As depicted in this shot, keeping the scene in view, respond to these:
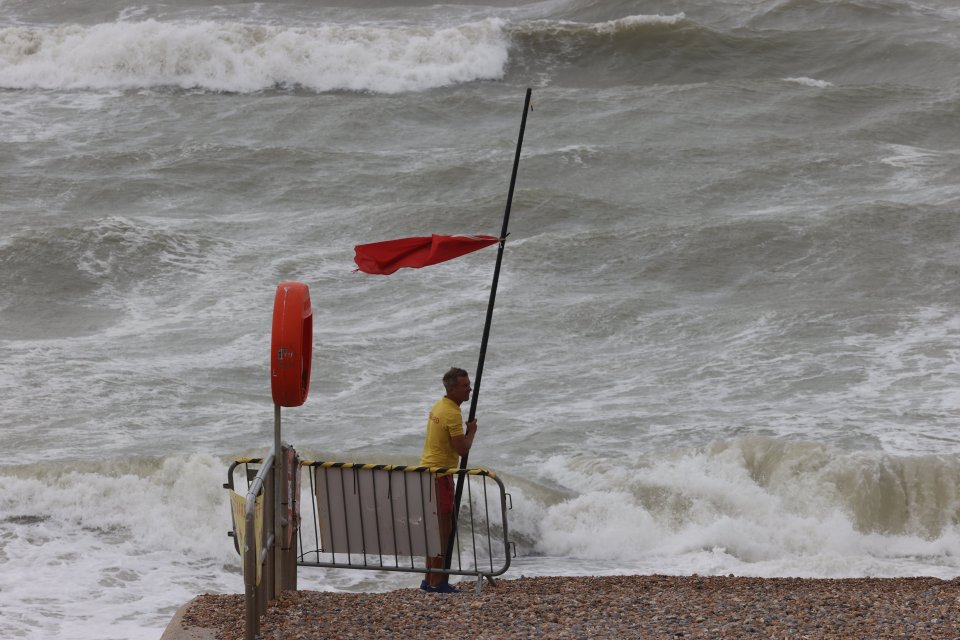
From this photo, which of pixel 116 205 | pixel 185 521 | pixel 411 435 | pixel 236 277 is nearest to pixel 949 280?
pixel 411 435

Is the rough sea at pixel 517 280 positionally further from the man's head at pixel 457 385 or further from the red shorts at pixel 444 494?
the man's head at pixel 457 385

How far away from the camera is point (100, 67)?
35.5 m

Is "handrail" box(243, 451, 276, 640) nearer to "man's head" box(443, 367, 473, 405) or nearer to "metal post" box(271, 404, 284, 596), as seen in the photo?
"metal post" box(271, 404, 284, 596)

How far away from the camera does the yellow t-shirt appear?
8.76m

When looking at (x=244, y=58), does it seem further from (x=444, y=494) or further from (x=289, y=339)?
(x=289, y=339)

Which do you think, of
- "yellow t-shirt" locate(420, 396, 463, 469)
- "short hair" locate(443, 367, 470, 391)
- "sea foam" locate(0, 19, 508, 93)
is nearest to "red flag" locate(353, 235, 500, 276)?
"short hair" locate(443, 367, 470, 391)

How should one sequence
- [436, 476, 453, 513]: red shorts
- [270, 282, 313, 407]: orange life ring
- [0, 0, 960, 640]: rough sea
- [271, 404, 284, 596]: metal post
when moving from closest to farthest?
[270, 282, 313, 407]: orange life ring < [271, 404, 284, 596]: metal post < [436, 476, 453, 513]: red shorts < [0, 0, 960, 640]: rough sea

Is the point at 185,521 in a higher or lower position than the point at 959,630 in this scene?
lower

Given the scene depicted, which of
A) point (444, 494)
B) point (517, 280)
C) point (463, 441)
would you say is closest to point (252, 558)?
point (444, 494)

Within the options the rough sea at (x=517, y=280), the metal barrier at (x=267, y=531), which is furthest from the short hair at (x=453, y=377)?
the rough sea at (x=517, y=280)

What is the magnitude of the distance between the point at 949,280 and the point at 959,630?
13.3 meters

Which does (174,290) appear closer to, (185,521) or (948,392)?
(185,521)

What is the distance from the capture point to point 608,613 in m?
7.78

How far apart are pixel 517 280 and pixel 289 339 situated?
1343cm
